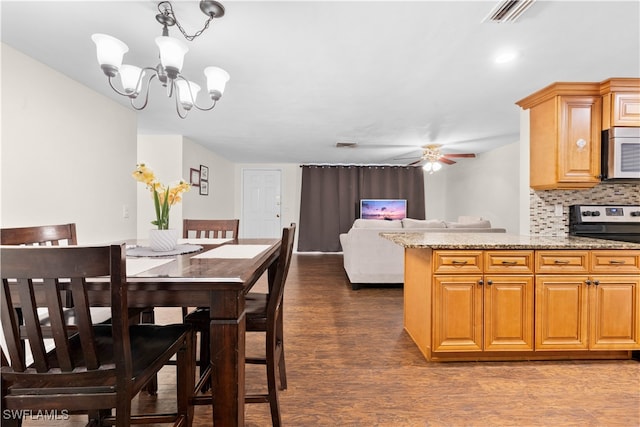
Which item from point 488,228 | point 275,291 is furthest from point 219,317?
point 488,228

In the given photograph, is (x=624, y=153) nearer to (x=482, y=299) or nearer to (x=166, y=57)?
(x=482, y=299)

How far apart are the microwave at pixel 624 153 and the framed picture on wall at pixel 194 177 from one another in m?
5.26

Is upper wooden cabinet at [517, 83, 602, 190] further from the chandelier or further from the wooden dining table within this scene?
the wooden dining table

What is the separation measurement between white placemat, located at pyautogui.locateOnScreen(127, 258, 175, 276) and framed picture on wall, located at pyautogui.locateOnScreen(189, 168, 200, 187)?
4.05m

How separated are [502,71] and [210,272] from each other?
2.77 metres

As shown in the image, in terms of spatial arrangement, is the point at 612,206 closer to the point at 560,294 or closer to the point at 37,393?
the point at 560,294

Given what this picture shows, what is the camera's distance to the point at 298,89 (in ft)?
9.63

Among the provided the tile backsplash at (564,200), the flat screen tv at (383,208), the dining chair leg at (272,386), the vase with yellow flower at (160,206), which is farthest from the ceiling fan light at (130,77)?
the flat screen tv at (383,208)

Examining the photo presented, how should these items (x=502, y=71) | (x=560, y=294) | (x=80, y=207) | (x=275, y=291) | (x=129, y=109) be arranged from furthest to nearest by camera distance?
(x=129, y=109), (x=80, y=207), (x=502, y=71), (x=560, y=294), (x=275, y=291)

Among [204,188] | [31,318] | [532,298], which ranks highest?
[204,188]

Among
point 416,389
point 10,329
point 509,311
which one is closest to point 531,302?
point 509,311

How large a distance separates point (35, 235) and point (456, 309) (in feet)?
8.60

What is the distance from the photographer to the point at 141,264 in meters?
1.33

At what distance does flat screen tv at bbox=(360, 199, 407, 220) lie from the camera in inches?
294
